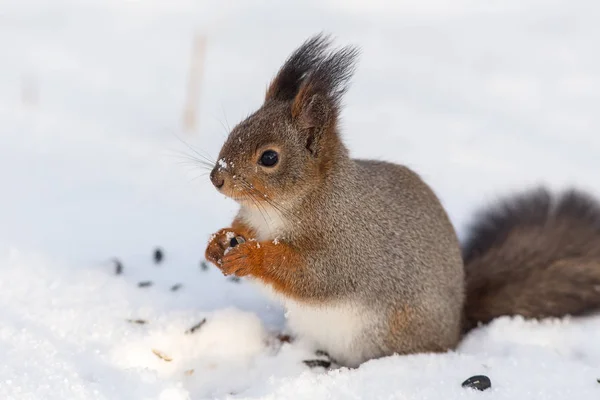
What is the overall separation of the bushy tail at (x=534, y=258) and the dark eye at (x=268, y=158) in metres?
0.83

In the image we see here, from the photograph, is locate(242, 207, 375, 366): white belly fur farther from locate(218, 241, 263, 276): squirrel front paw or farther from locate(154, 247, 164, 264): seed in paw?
locate(154, 247, 164, 264): seed in paw

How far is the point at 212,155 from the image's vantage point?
3.64 m

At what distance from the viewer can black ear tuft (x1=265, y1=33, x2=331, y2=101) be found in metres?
2.08

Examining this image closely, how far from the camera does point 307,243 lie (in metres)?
2.02

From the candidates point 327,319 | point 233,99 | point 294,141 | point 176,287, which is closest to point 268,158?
point 294,141

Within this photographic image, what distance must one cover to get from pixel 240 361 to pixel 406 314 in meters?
0.48

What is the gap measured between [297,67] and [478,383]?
37.8 inches

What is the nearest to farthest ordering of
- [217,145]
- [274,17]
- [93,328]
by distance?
1. [93,328]
2. [217,145]
3. [274,17]

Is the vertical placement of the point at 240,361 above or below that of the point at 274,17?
below

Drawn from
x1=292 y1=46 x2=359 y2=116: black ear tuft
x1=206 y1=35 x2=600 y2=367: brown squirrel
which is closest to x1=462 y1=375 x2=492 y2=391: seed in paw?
x1=206 y1=35 x2=600 y2=367: brown squirrel

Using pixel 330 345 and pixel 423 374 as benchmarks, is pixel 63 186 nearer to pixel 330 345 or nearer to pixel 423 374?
pixel 330 345

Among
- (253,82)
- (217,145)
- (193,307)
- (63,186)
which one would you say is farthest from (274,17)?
(193,307)

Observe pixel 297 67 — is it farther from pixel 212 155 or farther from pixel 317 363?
pixel 212 155

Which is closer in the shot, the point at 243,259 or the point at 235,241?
the point at 243,259
